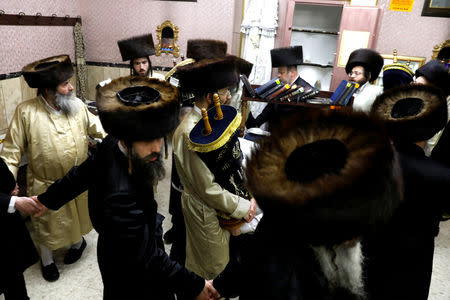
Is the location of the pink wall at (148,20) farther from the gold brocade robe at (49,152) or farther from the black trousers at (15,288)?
the black trousers at (15,288)

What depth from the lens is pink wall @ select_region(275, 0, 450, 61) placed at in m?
5.03

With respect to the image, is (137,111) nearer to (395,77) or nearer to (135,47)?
(135,47)

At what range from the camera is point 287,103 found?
3.34 m

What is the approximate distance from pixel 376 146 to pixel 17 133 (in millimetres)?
2459

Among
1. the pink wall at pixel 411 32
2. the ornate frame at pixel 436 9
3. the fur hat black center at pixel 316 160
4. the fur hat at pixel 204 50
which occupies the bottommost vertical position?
the fur hat black center at pixel 316 160

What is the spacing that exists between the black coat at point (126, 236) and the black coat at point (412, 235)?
88 centimetres

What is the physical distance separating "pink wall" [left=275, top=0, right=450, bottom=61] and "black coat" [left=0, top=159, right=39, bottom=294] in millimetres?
5554

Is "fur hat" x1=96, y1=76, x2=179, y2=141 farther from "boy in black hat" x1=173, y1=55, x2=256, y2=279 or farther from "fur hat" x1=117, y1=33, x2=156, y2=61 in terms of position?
"fur hat" x1=117, y1=33, x2=156, y2=61

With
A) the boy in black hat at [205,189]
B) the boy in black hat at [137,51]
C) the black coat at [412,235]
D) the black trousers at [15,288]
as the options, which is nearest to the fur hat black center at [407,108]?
the black coat at [412,235]

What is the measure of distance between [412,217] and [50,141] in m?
2.44

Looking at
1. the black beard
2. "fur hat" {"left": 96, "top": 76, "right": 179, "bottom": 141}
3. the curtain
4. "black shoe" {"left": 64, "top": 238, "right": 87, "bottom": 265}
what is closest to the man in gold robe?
"black shoe" {"left": 64, "top": 238, "right": 87, "bottom": 265}

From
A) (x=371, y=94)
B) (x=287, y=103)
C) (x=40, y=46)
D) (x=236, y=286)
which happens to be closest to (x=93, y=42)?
(x=40, y=46)

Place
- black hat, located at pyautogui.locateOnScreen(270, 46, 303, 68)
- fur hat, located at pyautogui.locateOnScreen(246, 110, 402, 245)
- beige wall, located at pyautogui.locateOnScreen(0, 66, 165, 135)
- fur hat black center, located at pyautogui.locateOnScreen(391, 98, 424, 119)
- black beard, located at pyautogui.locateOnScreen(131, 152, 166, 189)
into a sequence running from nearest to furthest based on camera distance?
fur hat, located at pyautogui.locateOnScreen(246, 110, 402, 245) → black beard, located at pyautogui.locateOnScreen(131, 152, 166, 189) → fur hat black center, located at pyautogui.locateOnScreen(391, 98, 424, 119) → black hat, located at pyautogui.locateOnScreen(270, 46, 303, 68) → beige wall, located at pyautogui.locateOnScreen(0, 66, 165, 135)

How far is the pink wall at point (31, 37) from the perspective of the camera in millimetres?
4129
